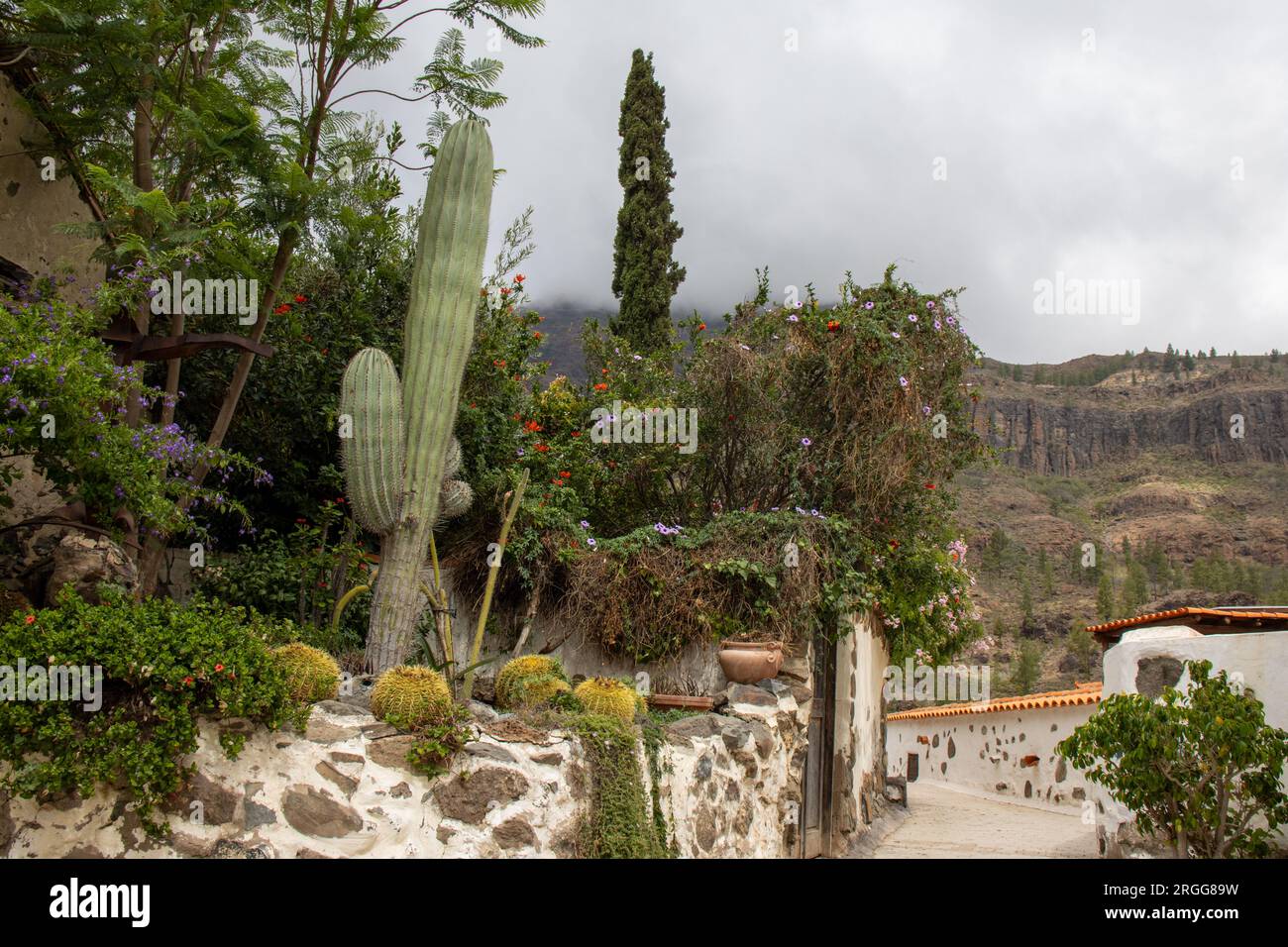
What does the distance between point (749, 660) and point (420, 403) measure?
9.78 feet

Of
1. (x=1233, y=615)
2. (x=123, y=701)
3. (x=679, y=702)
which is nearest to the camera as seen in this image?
(x=123, y=701)

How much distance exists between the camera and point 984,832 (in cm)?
1073

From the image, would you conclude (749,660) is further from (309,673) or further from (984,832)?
(984,832)

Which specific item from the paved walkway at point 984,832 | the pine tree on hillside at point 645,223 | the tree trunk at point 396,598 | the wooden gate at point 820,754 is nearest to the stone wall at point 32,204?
the tree trunk at point 396,598

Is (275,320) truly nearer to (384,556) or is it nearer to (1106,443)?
(384,556)

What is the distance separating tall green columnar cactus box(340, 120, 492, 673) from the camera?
6129 mm

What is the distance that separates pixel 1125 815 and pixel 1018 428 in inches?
2085

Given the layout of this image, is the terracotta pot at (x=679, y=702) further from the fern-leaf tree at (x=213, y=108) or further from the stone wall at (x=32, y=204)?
the stone wall at (x=32, y=204)

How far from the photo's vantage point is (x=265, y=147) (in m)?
6.23

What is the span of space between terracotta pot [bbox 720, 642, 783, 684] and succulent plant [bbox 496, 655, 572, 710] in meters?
1.36

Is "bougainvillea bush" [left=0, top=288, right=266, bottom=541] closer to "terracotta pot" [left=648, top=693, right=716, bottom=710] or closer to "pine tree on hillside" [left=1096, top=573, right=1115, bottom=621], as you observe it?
"terracotta pot" [left=648, top=693, right=716, bottom=710]

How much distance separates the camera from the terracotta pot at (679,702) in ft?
22.2

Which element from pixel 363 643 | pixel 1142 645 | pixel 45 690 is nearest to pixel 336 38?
pixel 363 643

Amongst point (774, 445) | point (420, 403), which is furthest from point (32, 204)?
point (774, 445)
